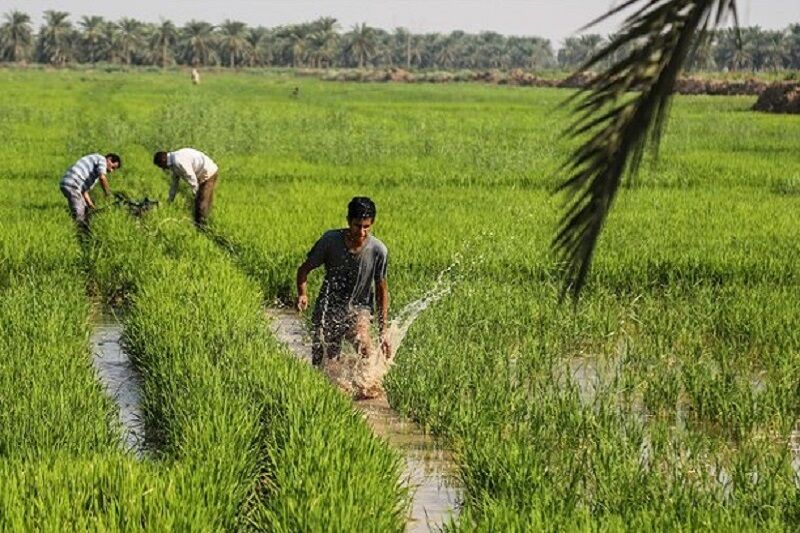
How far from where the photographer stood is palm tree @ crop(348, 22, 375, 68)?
98375mm

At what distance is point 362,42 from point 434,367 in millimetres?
96740

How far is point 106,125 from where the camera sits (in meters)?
20.9

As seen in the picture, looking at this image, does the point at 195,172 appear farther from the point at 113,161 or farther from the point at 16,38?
the point at 16,38

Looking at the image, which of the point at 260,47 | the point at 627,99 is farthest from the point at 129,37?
the point at 627,99

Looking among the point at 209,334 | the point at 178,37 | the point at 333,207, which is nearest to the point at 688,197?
the point at 333,207

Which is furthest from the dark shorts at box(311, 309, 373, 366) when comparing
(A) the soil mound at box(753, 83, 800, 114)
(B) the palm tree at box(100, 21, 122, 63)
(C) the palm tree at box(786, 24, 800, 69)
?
(B) the palm tree at box(100, 21, 122, 63)

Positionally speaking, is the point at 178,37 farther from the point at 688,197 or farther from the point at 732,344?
the point at 732,344

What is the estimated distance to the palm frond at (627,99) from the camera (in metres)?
0.89

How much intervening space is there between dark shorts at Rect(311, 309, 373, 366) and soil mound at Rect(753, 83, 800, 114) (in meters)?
28.8

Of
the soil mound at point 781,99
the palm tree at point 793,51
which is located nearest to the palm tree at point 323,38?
the palm tree at point 793,51

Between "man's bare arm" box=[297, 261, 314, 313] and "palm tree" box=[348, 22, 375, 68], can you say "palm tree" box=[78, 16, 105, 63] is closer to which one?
"palm tree" box=[348, 22, 375, 68]

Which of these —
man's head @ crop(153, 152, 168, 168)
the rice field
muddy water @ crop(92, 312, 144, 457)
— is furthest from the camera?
man's head @ crop(153, 152, 168, 168)

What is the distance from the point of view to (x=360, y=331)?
5.15 meters

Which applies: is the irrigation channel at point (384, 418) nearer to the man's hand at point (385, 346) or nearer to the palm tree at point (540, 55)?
the man's hand at point (385, 346)
